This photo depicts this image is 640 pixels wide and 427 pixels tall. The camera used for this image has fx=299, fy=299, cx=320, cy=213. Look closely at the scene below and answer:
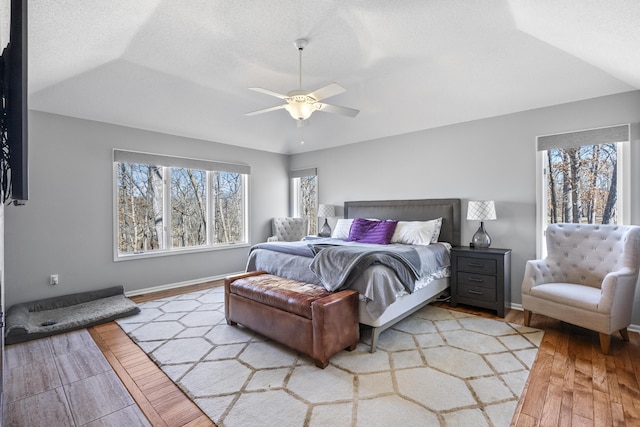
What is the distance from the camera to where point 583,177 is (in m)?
3.51

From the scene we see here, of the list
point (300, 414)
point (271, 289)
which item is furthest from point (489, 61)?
point (300, 414)

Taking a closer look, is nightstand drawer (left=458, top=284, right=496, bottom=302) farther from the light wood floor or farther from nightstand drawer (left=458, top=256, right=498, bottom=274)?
the light wood floor

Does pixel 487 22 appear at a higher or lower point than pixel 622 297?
higher

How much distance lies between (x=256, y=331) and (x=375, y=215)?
2905 mm

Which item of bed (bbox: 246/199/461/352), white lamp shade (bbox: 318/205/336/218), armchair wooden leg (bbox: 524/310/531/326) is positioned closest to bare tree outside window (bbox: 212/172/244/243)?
white lamp shade (bbox: 318/205/336/218)

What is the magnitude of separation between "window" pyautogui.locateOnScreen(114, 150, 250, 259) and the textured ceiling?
68 centimetres

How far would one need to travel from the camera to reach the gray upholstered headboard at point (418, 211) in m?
4.31

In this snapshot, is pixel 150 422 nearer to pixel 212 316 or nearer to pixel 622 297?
pixel 212 316

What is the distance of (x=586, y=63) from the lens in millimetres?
2979

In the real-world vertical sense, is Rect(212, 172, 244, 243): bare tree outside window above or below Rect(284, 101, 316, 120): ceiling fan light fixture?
below

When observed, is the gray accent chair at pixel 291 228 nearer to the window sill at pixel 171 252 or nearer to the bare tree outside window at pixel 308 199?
the bare tree outside window at pixel 308 199

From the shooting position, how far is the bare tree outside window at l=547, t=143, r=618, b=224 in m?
3.34

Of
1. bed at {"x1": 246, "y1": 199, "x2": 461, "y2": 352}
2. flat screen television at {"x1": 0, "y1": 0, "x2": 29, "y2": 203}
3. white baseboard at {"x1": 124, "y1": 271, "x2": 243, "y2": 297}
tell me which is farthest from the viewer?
white baseboard at {"x1": 124, "y1": 271, "x2": 243, "y2": 297}

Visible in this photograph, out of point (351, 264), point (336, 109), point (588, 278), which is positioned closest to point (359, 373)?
point (351, 264)
